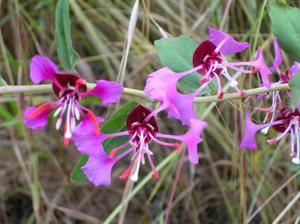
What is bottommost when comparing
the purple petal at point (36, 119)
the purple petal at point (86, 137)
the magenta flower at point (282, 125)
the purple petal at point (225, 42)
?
the magenta flower at point (282, 125)

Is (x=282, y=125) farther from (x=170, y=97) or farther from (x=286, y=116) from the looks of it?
(x=170, y=97)

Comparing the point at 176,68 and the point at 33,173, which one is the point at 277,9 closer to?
the point at 176,68

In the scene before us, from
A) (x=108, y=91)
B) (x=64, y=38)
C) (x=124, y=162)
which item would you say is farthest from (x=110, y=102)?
(x=124, y=162)

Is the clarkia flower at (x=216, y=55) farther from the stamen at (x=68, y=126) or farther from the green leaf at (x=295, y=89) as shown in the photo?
the stamen at (x=68, y=126)

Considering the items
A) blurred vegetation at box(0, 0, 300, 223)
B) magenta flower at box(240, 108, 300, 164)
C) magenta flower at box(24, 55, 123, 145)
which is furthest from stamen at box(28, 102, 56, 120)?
blurred vegetation at box(0, 0, 300, 223)

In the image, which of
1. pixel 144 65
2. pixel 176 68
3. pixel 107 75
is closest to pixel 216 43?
pixel 176 68

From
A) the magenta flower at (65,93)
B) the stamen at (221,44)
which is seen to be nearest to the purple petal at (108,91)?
the magenta flower at (65,93)

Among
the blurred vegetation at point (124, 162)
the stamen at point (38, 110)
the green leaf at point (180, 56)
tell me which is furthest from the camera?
the blurred vegetation at point (124, 162)
